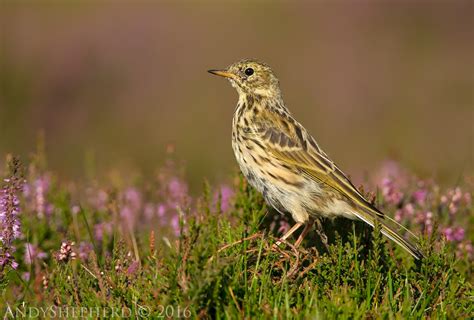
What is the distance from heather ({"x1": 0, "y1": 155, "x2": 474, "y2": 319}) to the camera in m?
4.25

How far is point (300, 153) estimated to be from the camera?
6.32 m

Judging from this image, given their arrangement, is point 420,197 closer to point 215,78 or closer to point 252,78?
point 252,78

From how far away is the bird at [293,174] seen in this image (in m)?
5.93

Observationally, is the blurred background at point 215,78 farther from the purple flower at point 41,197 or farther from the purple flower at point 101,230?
the purple flower at point 101,230

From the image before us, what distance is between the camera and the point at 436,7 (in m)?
28.4

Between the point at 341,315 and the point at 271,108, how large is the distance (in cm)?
315

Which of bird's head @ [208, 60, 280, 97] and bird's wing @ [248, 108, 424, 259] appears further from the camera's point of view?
bird's head @ [208, 60, 280, 97]

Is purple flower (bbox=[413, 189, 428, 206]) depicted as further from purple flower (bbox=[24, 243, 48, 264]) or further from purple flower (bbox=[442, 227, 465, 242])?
purple flower (bbox=[24, 243, 48, 264])

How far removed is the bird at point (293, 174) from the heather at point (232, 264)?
235mm

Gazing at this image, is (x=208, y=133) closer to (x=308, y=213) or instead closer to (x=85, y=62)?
(x=85, y=62)

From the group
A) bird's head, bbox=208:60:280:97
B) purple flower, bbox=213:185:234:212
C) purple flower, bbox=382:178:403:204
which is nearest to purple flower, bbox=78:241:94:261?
purple flower, bbox=213:185:234:212

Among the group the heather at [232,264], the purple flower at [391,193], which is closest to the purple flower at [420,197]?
the heather at [232,264]

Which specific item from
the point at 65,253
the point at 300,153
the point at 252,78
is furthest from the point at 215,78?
the point at 65,253

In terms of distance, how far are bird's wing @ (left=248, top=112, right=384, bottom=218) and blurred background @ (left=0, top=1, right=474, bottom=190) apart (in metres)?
7.74
